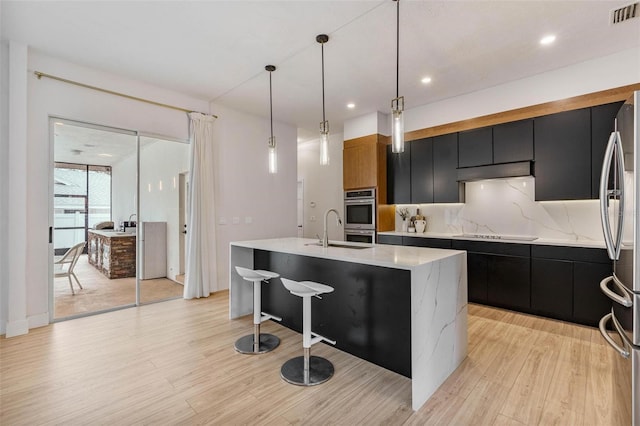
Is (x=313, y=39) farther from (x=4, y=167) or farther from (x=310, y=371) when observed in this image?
(x=4, y=167)

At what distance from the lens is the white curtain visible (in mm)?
4441

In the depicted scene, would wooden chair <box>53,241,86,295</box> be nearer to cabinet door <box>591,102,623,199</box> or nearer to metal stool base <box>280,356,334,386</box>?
metal stool base <box>280,356,334,386</box>

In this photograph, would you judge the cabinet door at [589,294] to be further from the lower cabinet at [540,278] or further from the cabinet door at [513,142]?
the cabinet door at [513,142]

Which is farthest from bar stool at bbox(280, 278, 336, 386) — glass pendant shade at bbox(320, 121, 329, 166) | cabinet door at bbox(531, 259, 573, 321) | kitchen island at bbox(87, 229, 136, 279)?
kitchen island at bbox(87, 229, 136, 279)

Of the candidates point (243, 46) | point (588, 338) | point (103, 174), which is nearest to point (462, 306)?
point (588, 338)

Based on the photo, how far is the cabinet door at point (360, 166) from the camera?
5.12 m

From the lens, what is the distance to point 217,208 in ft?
15.8

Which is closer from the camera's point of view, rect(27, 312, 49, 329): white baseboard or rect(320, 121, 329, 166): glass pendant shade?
rect(320, 121, 329, 166): glass pendant shade

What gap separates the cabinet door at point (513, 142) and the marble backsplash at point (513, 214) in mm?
389

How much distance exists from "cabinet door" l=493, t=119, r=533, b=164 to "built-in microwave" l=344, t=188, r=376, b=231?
190 cm

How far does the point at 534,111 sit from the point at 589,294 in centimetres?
225

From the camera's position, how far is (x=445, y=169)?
4566mm

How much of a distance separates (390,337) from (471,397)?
25.0 inches

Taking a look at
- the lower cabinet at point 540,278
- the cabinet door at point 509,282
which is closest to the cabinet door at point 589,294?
the lower cabinet at point 540,278
